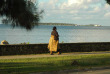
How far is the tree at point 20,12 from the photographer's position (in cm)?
743

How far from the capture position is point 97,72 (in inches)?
375

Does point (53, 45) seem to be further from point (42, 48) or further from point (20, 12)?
point (20, 12)

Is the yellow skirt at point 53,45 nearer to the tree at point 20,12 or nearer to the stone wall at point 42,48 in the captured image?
the stone wall at point 42,48

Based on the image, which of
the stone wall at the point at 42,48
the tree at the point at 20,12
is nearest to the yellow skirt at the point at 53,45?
the stone wall at the point at 42,48

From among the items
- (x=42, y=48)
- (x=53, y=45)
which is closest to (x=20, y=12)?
(x=53, y=45)

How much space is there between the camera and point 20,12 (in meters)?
7.57

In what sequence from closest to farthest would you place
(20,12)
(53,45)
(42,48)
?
1. (20,12)
2. (53,45)
3. (42,48)

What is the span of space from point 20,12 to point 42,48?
8479mm

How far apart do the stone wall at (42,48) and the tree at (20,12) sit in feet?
23.1

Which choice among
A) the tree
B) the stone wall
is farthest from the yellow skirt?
the tree

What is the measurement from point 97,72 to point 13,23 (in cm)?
386

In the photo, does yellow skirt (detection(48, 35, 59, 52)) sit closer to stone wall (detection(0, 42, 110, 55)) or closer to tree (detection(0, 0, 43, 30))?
stone wall (detection(0, 42, 110, 55))

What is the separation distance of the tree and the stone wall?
705 cm

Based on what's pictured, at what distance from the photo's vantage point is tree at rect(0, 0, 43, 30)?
743 cm
